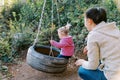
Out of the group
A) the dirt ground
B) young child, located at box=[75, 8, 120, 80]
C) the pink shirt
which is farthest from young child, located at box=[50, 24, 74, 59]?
young child, located at box=[75, 8, 120, 80]

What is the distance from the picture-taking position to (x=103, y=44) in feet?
10.4

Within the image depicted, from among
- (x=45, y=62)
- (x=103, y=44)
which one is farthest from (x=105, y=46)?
(x=45, y=62)

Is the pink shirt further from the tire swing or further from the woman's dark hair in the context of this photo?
the woman's dark hair

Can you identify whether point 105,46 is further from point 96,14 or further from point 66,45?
point 66,45

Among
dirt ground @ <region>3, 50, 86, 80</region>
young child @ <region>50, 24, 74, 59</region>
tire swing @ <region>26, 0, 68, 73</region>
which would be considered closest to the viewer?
tire swing @ <region>26, 0, 68, 73</region>

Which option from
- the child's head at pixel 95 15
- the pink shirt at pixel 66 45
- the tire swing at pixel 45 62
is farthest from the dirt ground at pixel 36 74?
the child's head at pixel 95 15

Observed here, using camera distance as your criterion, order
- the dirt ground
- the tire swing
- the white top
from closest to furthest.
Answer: the white top
the tire swing
the dirt ground

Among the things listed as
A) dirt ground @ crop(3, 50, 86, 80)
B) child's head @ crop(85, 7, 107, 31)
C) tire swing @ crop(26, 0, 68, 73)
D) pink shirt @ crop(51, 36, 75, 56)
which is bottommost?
dirt ground @ crop(3, 50, 86, 80)

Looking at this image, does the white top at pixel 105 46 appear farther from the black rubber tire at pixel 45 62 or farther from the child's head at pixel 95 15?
the black rubber tire at pixel 45 62

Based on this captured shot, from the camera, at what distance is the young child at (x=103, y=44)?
124 inches

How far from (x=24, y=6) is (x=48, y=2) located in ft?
2.19

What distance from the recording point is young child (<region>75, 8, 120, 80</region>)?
10.3ft

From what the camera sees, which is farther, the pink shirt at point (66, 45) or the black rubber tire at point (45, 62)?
the pink shirt at point (66, 45)

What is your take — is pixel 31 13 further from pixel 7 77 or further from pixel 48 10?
pixel 7 77
